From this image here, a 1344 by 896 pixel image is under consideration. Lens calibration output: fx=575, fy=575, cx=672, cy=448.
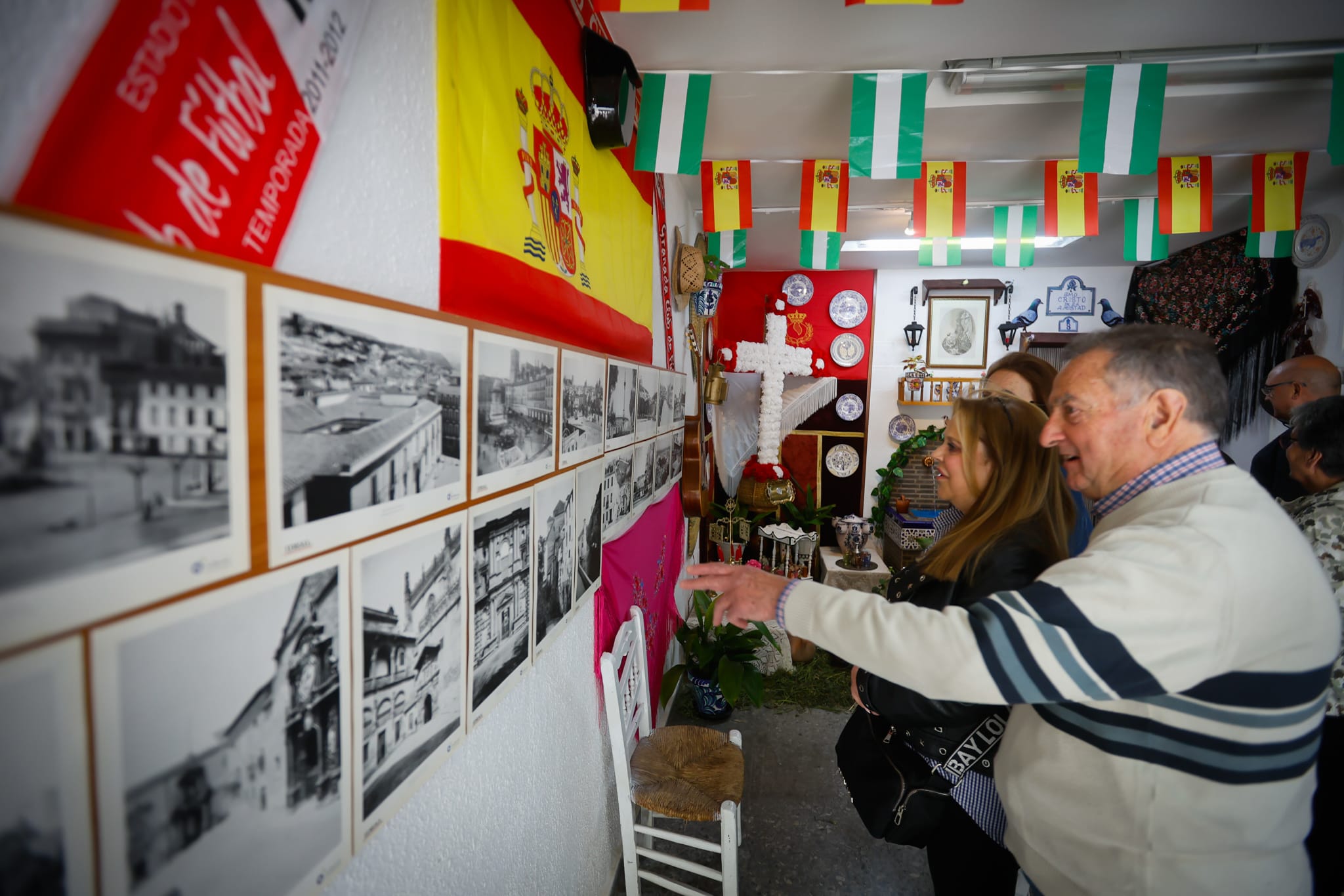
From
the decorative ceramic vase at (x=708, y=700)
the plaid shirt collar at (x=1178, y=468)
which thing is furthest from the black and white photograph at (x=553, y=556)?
the decorative ceramic vase at (x=708, y=700)

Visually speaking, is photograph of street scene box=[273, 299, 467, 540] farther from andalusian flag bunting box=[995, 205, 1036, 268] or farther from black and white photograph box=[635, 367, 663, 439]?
andalusian flag bunting box=[995, 205, 1036, 268]

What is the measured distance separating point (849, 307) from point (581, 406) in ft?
16.6

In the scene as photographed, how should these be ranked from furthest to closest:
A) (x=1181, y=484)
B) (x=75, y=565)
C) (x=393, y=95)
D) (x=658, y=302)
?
1. (x=658, y=302)
2. (x=1181, y=484)
3. (x=393, y=95)
4. (x=75, y=565)

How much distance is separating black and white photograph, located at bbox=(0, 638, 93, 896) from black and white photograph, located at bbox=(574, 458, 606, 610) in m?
1.10

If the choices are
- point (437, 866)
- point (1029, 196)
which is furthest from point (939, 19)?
point (437, 866)

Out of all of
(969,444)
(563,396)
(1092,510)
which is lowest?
(1092,510)

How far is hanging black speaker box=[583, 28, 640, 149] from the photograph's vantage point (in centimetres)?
154

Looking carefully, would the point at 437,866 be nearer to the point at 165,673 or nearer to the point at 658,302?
the point at 165,673

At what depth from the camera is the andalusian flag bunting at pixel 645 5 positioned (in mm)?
1433

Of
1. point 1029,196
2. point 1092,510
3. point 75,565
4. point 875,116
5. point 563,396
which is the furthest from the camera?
point 1029,196

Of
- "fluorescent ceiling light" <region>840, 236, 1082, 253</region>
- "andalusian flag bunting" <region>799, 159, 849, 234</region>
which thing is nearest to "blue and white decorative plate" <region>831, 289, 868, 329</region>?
"fluorescent ceiling light" <region>840, 236, 1082, 253</region>

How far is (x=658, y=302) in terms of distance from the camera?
2865 millimetres

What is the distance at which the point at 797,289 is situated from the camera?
5934mm

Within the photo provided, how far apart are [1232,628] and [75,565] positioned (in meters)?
1.40
